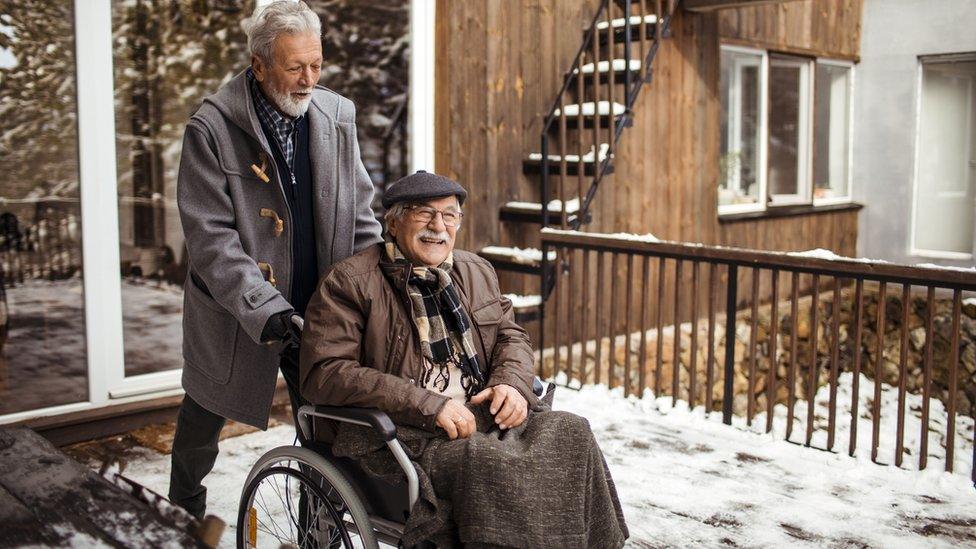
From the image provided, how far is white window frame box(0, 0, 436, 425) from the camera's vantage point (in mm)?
3916

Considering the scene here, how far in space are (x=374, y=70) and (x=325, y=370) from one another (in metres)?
3.60

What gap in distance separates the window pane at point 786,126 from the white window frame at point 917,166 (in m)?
1.10

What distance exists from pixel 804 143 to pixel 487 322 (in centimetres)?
678

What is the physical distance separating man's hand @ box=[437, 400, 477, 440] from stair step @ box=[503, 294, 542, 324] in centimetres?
324

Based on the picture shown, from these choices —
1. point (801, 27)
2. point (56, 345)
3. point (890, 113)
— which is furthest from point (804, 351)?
point (56, 345)

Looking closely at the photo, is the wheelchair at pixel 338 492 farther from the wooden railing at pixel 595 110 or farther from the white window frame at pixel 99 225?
the wooden railing at pixel 595 110

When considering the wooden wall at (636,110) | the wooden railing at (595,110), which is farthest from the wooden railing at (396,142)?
the wooden railing at (595,110)

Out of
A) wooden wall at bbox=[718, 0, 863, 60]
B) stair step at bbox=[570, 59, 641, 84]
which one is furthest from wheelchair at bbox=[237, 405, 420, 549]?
wooden wall at bbox=[718, 0, 863, 60]

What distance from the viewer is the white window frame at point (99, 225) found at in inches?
154

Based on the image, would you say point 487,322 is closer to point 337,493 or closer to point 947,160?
point 337,493

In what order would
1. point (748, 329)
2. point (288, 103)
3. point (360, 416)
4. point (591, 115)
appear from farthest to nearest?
point (748, 329), point (591, 115), point (288, 103), point (360, 416)

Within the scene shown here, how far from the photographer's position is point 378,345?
224 centimetres

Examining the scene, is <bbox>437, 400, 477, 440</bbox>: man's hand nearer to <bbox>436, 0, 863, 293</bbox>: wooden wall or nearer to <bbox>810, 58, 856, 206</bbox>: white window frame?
<bbox>436, 0, 863, 293</bbox>: wooden wall

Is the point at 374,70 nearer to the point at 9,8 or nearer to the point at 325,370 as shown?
the point at 9,8
